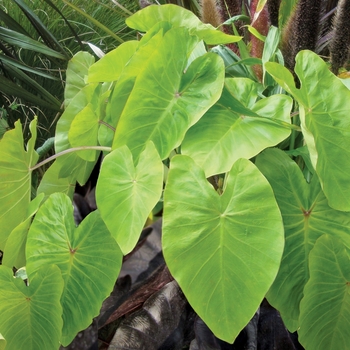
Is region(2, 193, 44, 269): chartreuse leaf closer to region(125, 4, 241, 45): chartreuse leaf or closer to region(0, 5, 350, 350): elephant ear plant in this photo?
region(0, 5, 350, 350): elephant ear plant

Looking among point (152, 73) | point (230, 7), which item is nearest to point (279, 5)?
point (230, 7)

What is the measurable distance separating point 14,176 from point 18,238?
10cm

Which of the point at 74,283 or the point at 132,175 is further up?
the point at 132,175

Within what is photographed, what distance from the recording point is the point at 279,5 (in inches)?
34.0

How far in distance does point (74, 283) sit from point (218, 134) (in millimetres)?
255

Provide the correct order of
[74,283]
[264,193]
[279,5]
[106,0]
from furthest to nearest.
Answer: [106,0]
[279,5]
[74,283]
[264,193]

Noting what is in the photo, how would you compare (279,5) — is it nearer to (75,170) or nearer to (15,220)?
(75,170)

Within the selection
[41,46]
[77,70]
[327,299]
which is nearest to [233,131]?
[327,299]

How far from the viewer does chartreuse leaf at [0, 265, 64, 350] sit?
532 mm

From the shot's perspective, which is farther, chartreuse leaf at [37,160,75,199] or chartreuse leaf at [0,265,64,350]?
chartreuse leaf at [37,160,75,199]

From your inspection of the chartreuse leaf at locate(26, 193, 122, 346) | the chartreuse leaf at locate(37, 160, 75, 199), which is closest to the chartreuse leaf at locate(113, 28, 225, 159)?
the chartreuse leaf at locate(26, 193, 122, 346)

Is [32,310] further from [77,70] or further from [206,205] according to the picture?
[77,70]

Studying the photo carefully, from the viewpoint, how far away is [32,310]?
56cm

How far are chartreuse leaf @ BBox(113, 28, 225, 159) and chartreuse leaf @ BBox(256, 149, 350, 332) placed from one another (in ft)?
0.32
